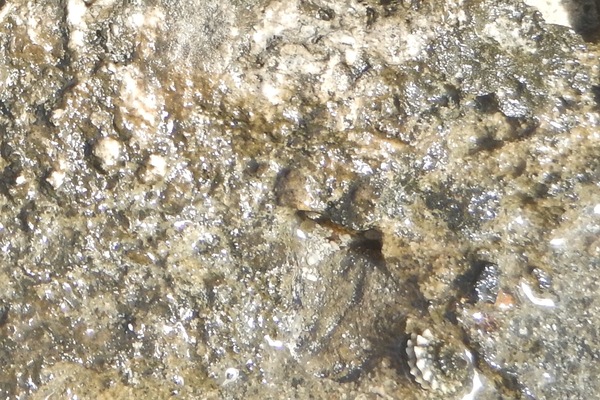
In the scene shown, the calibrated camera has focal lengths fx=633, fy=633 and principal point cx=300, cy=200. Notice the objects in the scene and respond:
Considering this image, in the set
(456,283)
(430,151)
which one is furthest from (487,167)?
(456,283)

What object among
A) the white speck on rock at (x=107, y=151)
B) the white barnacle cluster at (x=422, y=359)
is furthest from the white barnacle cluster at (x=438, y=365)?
the white speck on rock at (x=107, y=151)

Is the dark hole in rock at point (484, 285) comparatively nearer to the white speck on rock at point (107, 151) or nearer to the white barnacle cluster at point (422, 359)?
the white barnacle cluster at point (422, 359)

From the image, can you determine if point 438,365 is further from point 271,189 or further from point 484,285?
point 271,189

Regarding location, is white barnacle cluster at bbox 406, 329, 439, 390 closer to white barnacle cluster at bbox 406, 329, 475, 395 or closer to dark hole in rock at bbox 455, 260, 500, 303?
white barnacle cluster at bbox 406, 329, 475, 395

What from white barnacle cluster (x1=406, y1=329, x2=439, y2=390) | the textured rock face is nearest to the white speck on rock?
the textured rock face

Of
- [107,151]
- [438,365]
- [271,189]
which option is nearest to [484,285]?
[438,365]

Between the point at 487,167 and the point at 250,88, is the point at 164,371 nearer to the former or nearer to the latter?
the point at 250,88

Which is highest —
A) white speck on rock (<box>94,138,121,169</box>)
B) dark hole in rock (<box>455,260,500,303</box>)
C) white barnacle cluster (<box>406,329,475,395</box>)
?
white speck on rock (<box>94,138,121,169</box>)
